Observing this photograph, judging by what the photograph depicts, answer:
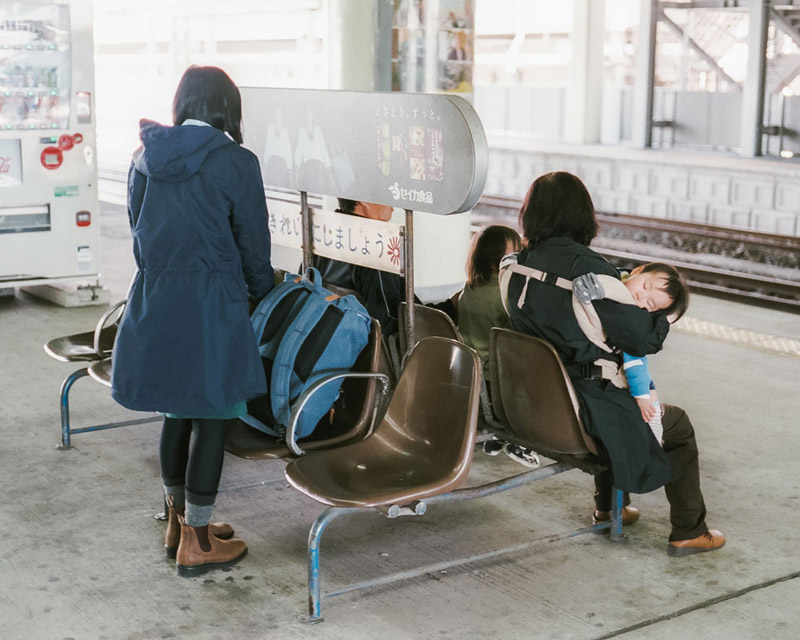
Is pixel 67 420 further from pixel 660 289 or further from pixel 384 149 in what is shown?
pixel 660 289

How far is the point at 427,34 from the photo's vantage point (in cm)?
662

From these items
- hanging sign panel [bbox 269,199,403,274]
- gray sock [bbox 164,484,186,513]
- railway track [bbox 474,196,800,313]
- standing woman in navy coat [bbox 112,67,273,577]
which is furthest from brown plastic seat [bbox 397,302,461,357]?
railway track [bbox 474,196,800,313]

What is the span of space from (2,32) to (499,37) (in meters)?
12.4

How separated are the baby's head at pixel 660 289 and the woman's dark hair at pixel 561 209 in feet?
0.65

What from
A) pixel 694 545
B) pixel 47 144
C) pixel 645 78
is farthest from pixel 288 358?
pixel 645 78

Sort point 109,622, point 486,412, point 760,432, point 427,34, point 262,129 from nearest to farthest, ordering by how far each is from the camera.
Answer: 1. point 109,622
2. point 486,412
3. point 262,129
4. point 760,432
5. point 427,34

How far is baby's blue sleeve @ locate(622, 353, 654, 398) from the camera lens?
10.7ft

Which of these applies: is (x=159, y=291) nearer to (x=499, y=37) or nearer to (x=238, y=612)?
(x=238, y=612)

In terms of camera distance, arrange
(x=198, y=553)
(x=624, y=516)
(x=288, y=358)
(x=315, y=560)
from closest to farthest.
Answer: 1. (x=315, y=560)
2. (x=198, y=553)
3. (x=288, y=358)
4. (x=624, y=516)

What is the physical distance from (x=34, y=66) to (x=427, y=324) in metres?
4.10

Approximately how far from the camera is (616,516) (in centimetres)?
351

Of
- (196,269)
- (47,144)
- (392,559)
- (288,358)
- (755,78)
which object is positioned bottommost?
(392,559)

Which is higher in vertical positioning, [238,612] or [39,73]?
[39,73]

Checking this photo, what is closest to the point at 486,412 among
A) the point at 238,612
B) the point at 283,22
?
the point at 238,612
